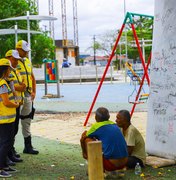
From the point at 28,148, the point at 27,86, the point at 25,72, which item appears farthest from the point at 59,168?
the point at 25,72

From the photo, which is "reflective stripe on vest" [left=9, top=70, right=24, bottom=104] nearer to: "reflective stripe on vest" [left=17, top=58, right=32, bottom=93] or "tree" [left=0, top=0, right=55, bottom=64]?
"reflective stripe on vest" [left=17, top=58, right=32, bottom=93]

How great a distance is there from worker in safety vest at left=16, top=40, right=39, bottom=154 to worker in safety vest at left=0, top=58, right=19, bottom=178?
966 millimetres

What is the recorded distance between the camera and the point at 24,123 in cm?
696

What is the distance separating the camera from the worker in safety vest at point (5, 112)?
5.51 metres

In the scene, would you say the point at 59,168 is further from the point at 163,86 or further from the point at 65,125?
the point at 65,125

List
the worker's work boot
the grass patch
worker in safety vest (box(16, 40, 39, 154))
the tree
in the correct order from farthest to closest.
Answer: the tree → the worker's work boot → worker in safety vest (box(16, 40, 39, 154)) → the grass patch

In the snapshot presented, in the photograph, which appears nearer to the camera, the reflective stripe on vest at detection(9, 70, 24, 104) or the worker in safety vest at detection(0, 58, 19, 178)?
the worker in safety vest at detection(0, 58, 19, 178)

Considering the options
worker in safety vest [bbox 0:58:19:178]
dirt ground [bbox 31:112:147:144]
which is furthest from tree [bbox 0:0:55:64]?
worker in safety vest [bbox 0:58:19:178]

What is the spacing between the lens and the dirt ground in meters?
8.98

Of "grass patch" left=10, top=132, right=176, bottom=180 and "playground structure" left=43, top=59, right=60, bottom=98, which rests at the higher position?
"playground structure" left=43, top=59, right=60, bottom=98

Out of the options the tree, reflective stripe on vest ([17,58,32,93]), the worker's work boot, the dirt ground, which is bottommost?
the dirt ground

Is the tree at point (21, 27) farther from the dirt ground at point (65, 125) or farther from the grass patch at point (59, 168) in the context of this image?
the grass patch at point (59, 168)

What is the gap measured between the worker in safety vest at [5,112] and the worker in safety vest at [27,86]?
0.97m

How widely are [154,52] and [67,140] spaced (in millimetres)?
2796
